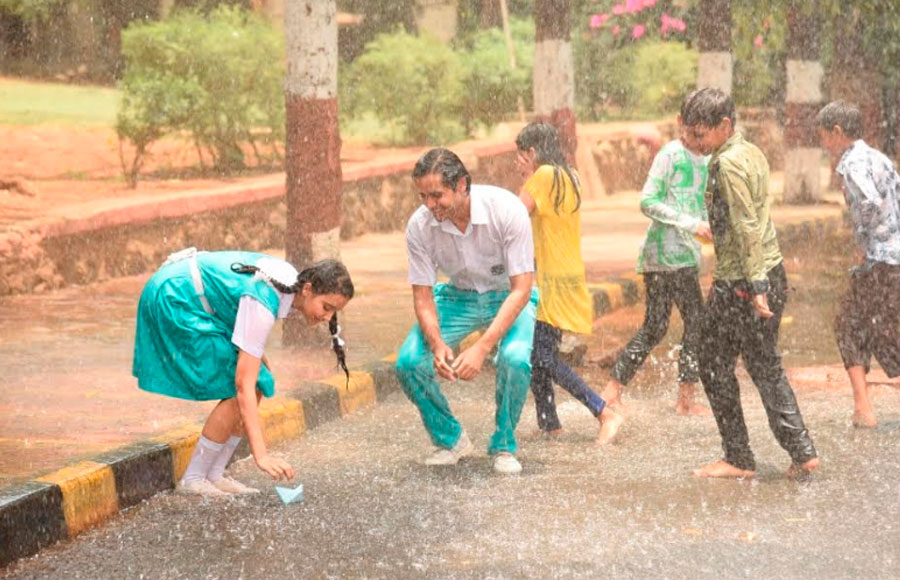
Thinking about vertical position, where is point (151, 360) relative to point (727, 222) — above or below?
below

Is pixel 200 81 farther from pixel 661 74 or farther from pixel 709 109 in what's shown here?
pixel 661 74

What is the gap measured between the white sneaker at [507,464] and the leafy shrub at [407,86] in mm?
12908

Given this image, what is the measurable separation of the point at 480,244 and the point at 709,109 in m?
1.15

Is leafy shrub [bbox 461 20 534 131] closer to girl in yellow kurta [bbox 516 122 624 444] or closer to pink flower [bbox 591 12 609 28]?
pink flower [bbox 591 12 609 28]

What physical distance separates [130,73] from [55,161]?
1594 mm

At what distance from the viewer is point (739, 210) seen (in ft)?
21.6

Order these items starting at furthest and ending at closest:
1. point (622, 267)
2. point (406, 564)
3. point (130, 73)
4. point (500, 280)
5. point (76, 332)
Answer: point (130, 73) → point (622, 267) → point (76, 332) → point (500, 280) → point (406, 564)

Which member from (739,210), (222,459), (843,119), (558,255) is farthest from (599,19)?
(222,459)

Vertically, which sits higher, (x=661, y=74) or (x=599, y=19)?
(x=599, y=19)

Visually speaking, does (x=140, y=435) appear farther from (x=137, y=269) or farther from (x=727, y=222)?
(x=137, y=269)

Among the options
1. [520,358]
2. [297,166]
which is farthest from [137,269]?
[520,358]

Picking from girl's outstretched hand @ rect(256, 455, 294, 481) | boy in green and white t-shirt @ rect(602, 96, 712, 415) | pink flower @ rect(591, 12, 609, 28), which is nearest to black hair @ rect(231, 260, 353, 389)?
girl's outstretched hand @ rect(256, 455, 294, 481)

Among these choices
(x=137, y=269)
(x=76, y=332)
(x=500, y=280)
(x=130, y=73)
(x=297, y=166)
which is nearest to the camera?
(x=500, y=280)

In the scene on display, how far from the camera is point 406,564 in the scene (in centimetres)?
546
